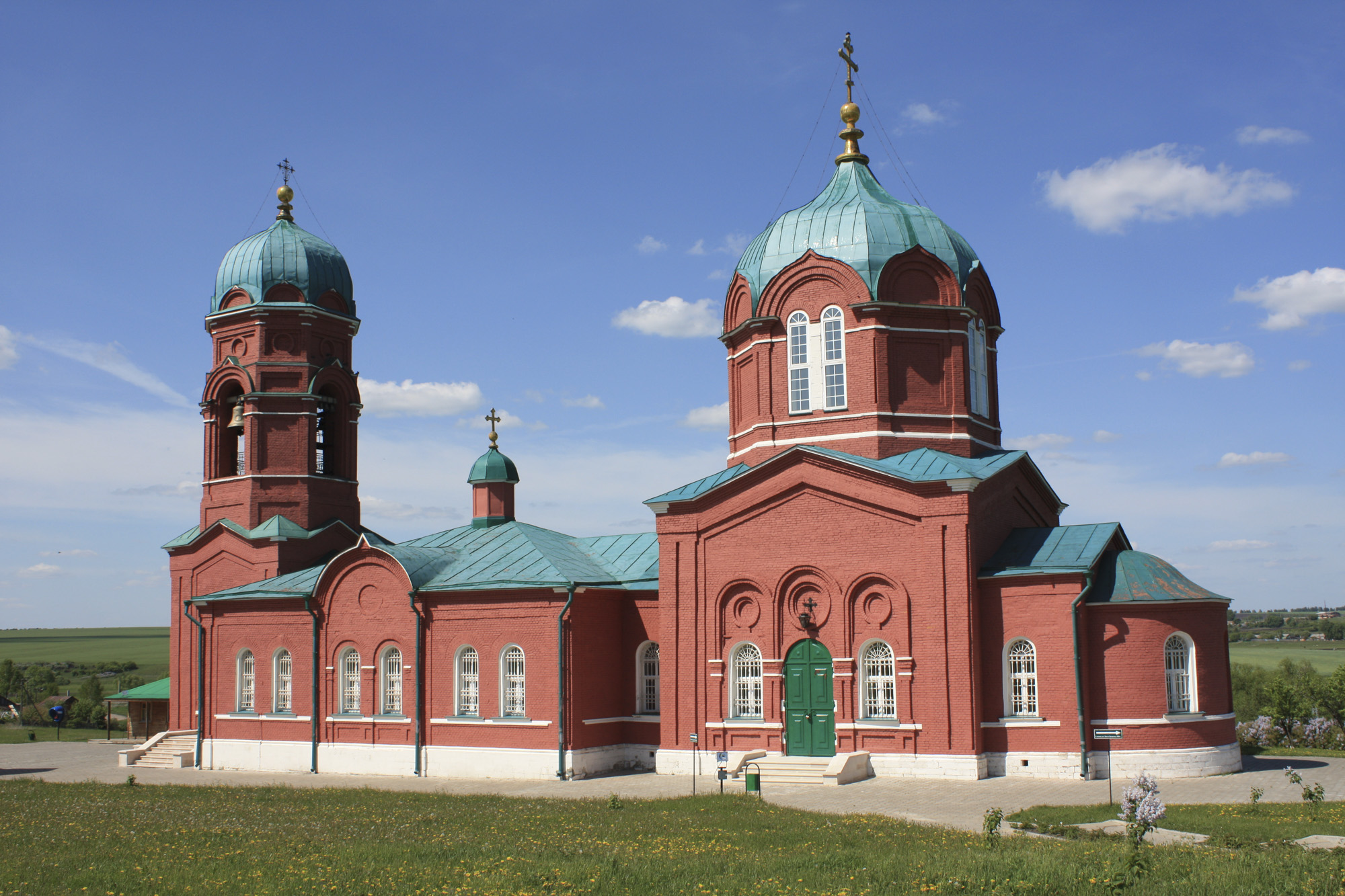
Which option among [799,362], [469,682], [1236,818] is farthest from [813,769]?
[799,362]

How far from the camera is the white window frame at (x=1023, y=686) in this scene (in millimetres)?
21125

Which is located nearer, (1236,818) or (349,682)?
(1236,818)

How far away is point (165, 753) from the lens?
2875cm

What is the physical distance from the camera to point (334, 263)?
3209cm

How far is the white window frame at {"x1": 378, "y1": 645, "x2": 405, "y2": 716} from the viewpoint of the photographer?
25781 millimetres

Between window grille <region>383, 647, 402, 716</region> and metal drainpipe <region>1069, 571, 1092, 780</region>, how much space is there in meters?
14.2

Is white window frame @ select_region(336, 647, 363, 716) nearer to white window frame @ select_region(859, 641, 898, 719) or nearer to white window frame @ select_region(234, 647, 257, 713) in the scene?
white window frame @ select_region(234, 647, 257, 713)

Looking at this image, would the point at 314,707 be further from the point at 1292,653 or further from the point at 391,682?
the point at 1292,653

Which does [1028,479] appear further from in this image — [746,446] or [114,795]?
[114,795]

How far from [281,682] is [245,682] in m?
1.38

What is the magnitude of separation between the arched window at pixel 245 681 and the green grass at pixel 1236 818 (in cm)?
1909

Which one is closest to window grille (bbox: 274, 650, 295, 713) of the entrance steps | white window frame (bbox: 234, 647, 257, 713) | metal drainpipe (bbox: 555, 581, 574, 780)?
white window frame (bbox: 234, 647, 257, 713)

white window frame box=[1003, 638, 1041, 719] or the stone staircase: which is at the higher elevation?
white window frame box=[1003, 638, 1041, 719]

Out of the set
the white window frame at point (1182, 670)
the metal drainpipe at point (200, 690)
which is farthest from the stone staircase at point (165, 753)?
the white window frame at point (1182, 670)
